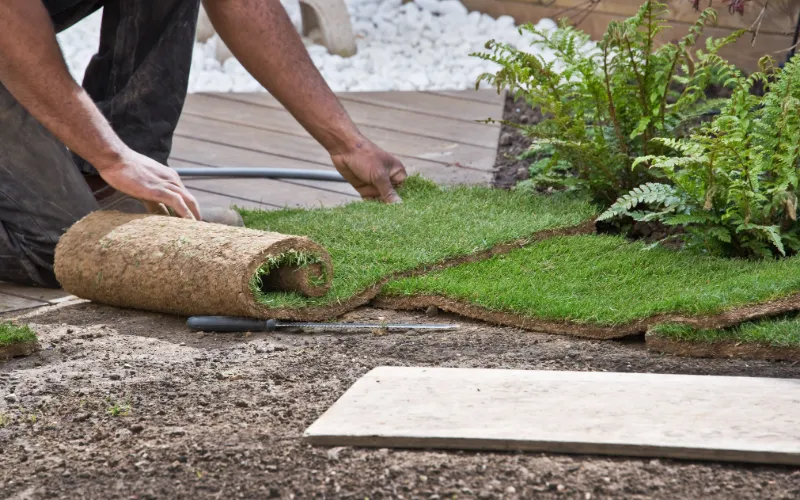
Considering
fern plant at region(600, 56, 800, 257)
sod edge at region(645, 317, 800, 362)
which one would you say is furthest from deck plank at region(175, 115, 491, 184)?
sod edge at region(645, 317, 800, 362)

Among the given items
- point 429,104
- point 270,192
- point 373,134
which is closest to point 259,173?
point 270,192

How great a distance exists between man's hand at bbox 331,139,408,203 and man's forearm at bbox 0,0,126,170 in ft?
3.33

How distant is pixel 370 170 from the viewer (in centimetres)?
363

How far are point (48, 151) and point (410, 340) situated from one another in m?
1.50

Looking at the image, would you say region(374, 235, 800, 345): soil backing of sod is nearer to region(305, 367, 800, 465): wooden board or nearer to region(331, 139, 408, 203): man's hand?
region(305, 367, 800, 465): wooden board

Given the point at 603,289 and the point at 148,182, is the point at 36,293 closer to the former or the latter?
the point at 148,182

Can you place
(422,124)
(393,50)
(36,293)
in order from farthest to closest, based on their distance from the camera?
1. (393,50)
2. (422,124)
3. (36,293)

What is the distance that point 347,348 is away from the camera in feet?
7.73

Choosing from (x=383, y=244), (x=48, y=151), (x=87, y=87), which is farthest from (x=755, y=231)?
(x=87, y=87)

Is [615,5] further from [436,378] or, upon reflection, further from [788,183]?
[436,378]

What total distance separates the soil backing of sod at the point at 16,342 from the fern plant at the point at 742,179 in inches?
66.1

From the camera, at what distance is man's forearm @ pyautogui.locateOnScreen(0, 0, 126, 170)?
2840 mm

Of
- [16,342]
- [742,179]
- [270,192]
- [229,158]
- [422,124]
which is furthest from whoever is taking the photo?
[422,124]

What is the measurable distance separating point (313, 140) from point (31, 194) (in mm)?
1826
